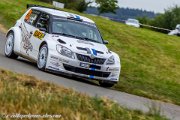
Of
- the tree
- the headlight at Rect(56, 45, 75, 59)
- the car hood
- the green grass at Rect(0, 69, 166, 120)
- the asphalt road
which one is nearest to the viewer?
the green grass at Rect(0, 69, 166, 120)

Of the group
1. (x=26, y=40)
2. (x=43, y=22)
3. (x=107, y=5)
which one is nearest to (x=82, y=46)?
(x=43, y=22)

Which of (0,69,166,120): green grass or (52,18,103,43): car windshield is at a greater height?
(0,69,166,120): green grass

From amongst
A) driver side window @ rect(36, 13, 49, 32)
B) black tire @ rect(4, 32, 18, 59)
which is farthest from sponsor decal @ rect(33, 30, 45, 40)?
black tire @ rect(4, 32, 18, 59)

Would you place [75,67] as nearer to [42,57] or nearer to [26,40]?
[42,57]

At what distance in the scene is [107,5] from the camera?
88938 mm

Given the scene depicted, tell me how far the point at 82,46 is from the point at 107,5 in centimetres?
7413

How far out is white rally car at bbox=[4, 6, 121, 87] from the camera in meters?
15.0

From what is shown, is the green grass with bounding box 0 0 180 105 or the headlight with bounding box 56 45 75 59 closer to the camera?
the headlight with bounding box 56 45 75 59

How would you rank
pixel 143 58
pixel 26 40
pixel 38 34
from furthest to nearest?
pixel 143 58 → pixel 26 40 → pixel 38 34

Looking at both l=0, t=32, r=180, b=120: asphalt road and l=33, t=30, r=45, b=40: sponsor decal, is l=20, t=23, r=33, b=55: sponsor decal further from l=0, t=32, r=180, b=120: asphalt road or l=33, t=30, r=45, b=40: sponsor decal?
l=0, t=32, r=180, b=120: asphalt road

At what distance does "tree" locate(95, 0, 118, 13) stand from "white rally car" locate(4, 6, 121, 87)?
232ft

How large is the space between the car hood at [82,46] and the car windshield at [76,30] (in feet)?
1.64

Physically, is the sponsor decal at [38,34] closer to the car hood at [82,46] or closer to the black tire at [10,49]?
the car hood at [82,46]

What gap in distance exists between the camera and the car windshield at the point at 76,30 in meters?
16.2
